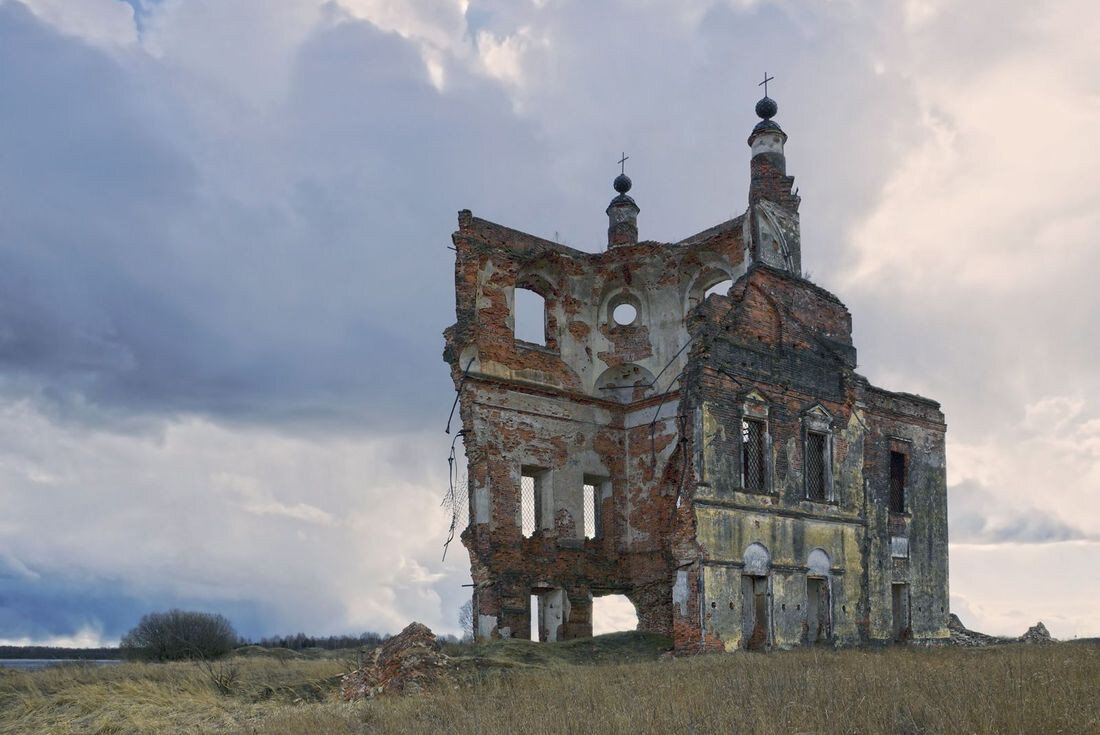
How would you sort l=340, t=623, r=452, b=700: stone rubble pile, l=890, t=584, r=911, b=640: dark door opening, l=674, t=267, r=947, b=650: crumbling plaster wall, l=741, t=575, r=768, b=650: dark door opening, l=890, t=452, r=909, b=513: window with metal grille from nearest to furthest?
l=340, t=623, r=452, b=700: stone rubble pile → l=674, t=267, r=947, b=650: crumbling plaster wall → l=741, t=575, r=768, b=650: dark door opening → l=890, t=584, r=911, b=640: dark door opening → l=890, t=452, r=909, b=513: window with metal grille

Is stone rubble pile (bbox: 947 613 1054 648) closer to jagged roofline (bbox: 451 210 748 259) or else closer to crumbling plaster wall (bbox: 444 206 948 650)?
crumbling plaster wall (bbox: 444 206 948 650)

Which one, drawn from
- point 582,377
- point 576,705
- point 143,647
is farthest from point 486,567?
point 143,647

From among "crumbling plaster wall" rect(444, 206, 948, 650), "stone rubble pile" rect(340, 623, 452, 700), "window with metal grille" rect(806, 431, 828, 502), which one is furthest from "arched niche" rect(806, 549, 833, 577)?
"stone rubble pile" rect(340, 623, 452, 700)

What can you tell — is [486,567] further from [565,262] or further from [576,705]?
[576,705]

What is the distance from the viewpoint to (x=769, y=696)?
991cm

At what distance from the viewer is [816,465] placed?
21.9 meters

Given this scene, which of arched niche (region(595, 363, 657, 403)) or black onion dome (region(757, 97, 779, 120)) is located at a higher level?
black onion dome (region(757, 97, 779, 120))

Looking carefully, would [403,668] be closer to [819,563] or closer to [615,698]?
[615,698]

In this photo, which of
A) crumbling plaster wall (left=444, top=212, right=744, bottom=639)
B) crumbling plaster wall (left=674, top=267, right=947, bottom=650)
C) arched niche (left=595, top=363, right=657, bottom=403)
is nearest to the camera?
crumbling plaster wall (left=674, top=267, right=947, bottom=650)

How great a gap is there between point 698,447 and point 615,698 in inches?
357

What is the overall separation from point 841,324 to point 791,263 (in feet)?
6.98

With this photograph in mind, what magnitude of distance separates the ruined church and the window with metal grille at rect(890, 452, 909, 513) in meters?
0.09

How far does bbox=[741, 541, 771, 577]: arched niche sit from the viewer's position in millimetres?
19469

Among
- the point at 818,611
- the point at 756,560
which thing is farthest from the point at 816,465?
the point at 756,560
